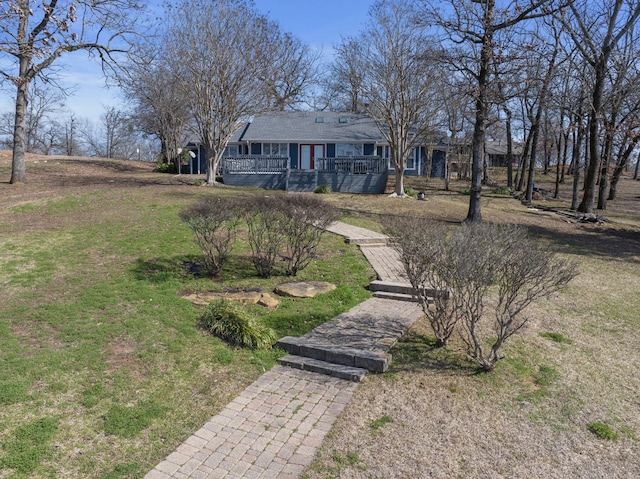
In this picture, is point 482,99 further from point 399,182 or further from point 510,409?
point 510,409

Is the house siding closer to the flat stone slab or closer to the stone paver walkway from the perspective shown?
the flat stone slab

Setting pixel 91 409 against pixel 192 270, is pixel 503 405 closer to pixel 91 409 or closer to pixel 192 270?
pixel 91 409

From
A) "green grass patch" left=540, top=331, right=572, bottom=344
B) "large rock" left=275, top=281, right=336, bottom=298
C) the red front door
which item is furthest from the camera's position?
the red front door

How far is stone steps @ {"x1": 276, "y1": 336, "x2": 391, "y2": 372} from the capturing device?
5.24 m

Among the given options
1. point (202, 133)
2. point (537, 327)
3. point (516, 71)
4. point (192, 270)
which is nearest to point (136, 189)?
point (202, 133)

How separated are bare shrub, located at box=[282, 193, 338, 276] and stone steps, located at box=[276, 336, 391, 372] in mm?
3165

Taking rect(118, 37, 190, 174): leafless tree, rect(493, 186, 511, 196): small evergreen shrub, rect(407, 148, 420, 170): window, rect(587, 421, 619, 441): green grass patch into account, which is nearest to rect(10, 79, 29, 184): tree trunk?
rect(118, 37, 190, 174): leafless tree

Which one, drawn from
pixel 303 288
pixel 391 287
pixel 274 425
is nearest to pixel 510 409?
pixel 274 425

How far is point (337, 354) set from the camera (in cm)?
537

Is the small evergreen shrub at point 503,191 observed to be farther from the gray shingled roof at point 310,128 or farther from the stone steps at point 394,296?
the stone steps at point 394,296

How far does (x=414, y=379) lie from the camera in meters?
5.07

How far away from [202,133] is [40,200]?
30.2 feet

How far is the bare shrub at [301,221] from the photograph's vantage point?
8.56m

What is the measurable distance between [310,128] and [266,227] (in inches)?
969
